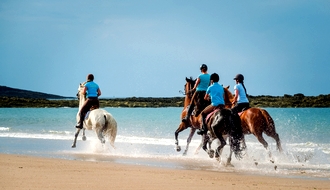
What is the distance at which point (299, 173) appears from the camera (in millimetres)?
11633

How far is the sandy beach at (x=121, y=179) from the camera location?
8688 mm

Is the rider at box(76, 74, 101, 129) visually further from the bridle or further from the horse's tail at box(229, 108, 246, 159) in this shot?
the horse's tail at box(229, 108, 246, 159)

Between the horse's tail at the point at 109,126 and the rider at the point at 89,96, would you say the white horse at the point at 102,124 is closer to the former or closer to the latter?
the horse's tail at the point at 109,126

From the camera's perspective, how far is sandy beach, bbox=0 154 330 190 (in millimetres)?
8688

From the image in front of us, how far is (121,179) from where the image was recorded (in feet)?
30.8

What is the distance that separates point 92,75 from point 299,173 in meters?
7.94

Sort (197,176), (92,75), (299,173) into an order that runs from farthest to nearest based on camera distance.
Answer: (92,75)
(299,173)
(197,176)

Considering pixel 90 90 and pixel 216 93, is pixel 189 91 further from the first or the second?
pixel 90 90

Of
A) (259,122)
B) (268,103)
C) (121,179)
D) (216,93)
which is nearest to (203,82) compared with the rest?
(216,93)

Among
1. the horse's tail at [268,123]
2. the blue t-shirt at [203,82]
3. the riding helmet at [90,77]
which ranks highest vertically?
the riding helmet at [90,77]

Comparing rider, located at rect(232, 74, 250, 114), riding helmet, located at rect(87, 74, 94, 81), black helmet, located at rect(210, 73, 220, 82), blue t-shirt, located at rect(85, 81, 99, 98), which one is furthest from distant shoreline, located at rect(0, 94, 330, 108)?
black helmet, located at rect(210, 73, 220, 82)

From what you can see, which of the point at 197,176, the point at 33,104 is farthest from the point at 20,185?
the point at 33,104

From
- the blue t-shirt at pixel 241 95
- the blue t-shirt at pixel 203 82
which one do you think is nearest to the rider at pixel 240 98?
the blue t-shirt at pixel 241 95

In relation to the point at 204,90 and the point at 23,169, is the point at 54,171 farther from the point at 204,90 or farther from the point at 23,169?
the point at 204,90
